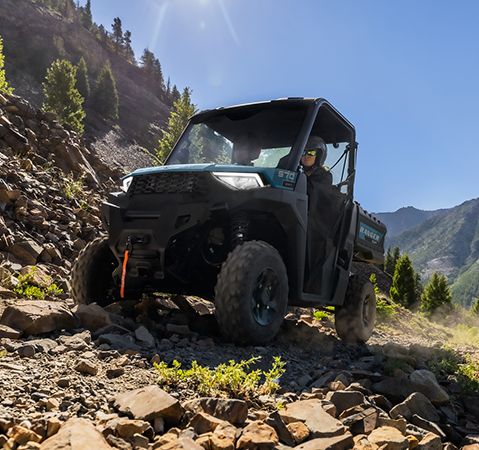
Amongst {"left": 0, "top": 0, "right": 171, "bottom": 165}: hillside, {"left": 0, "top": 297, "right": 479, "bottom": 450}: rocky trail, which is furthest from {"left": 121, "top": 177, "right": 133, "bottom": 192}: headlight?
{"left": 0, "top": 0, "right": 171, "bottom": 165}: hillside

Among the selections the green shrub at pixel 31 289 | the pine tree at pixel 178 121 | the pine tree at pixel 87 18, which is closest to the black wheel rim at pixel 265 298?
the green shrub at pixel 31 289

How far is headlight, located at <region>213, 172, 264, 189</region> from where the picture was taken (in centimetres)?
473

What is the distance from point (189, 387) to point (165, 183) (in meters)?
2.49

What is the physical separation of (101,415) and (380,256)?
6329 mm

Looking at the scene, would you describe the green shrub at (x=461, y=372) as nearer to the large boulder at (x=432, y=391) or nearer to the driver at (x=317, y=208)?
the large boulder at (x=432, y=391)

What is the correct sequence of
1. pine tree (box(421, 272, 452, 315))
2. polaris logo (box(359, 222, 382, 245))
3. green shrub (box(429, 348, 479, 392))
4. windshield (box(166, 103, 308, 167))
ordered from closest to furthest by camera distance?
green shrub (box(429, 348, 479, 392))
windshield (box(166, 103, 308, 167))
polaris logo (box(359, 222, 382, 245))
pine tree (box(421, 272, 452, 315))

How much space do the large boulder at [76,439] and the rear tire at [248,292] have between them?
223 centimetres

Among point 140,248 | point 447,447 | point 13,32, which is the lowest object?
point 447,447

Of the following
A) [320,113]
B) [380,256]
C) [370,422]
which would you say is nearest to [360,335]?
[380,256]

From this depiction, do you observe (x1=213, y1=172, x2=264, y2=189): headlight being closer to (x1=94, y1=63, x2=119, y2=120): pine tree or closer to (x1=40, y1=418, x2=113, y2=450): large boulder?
(x1=40, y1=418, x2=113, y2=450): large boulder

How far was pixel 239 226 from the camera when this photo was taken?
4910mm

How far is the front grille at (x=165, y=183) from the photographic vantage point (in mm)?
4836

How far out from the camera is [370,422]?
9.34ft

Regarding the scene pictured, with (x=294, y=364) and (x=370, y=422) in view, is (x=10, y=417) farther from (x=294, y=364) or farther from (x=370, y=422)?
(x=294, y=364)
